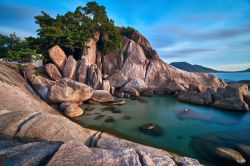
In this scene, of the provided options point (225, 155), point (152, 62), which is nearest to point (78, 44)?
point (152, 62)

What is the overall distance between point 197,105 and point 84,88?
14.5m

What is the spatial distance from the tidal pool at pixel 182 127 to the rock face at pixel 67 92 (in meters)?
2.03

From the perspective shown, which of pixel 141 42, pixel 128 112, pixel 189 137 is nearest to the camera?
pixel 189 137

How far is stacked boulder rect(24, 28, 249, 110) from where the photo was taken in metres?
17.5

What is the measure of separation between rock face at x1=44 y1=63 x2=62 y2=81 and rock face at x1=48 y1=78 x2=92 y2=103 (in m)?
4.40

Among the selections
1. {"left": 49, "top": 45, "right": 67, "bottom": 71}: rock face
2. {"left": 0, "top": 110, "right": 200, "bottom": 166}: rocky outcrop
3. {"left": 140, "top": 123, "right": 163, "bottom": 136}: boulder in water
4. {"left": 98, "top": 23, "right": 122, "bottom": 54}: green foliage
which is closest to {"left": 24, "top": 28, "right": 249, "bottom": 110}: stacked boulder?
{"left": 49, "top": 45, "right": 67, "bottom": 71}: rock face

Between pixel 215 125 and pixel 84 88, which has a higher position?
pixel 84 88

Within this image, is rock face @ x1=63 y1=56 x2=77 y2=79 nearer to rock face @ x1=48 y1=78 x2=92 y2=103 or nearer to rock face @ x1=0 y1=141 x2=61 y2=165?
rock face @ x1=48 y1=78 x2=92 y2=103

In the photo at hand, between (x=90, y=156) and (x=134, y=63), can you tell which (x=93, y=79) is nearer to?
(x=134, y=63)

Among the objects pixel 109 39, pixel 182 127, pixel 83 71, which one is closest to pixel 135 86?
pixel 83 71

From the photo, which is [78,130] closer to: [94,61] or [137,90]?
[137,90]

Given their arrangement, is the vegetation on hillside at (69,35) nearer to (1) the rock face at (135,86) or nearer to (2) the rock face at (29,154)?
(1) the rock face at (135,86)

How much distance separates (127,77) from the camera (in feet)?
92.4

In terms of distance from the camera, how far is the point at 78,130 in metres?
7.18
